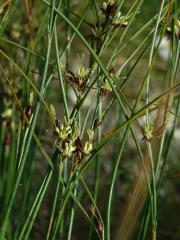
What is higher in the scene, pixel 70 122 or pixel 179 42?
pixel 179 42

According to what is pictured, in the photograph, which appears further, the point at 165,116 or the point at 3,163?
the point at 3,163

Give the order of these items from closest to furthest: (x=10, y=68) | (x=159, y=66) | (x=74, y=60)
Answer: (x=10, y=68)
(x=159, y=66)
(x=74, y=60)

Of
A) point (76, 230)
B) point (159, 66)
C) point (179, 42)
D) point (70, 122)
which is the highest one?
point (159, 66)

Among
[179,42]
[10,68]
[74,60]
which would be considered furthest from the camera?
[74,60]

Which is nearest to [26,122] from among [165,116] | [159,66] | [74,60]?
[165,116]

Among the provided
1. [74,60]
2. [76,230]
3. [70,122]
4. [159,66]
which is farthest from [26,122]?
[74,60]

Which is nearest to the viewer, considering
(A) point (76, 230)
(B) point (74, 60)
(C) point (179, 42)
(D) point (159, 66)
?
(C) point (179, 42)

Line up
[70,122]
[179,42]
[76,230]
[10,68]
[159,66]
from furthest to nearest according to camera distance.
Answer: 1. [159,66]
2. [76,230]
3. [10,68]
4. [179,42]
5. [70,122]

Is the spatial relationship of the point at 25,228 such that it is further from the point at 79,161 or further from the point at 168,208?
the point at 168,208

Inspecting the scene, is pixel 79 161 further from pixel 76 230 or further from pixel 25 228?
pixel 76 230
